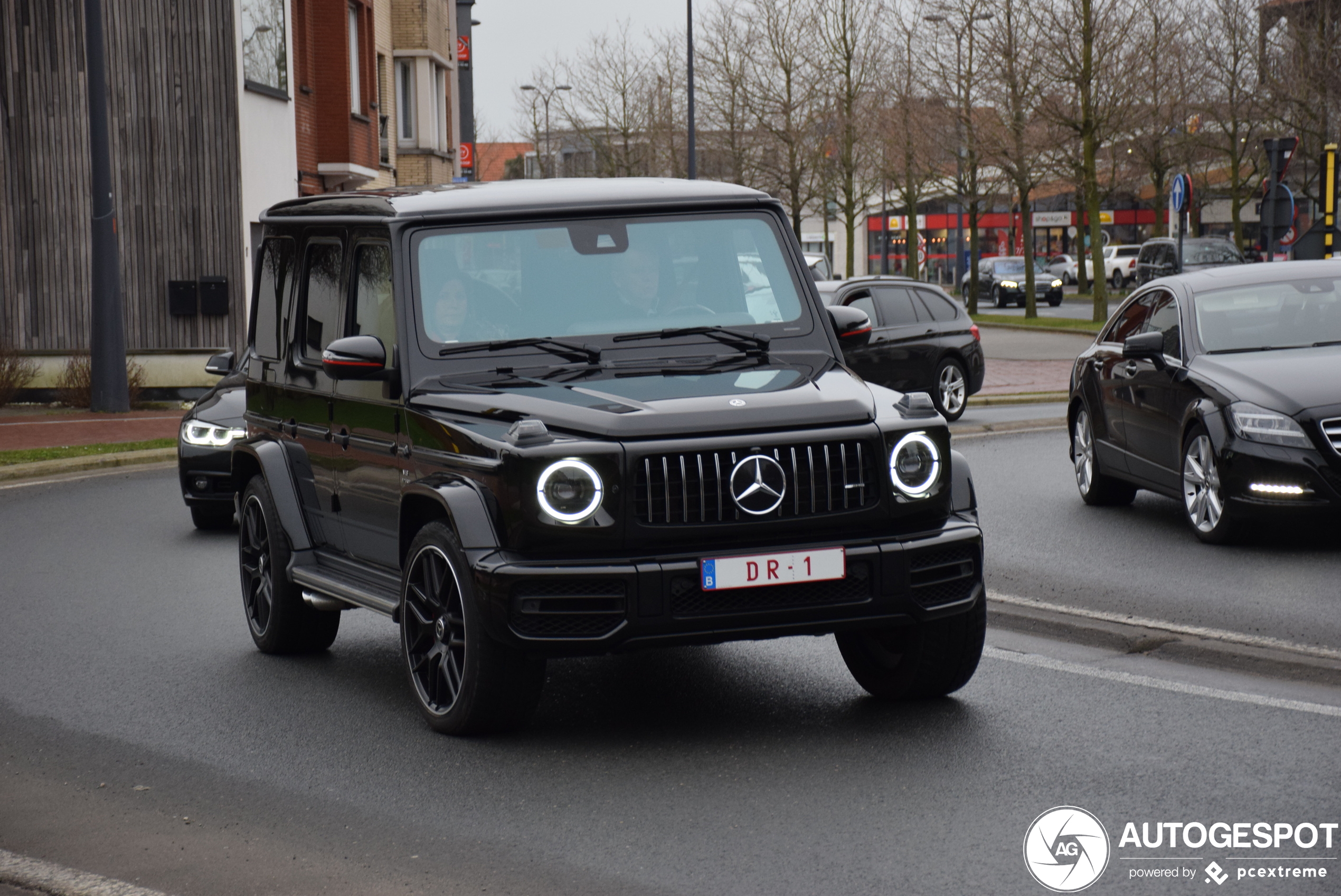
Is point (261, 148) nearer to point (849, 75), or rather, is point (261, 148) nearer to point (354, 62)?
point (354, 62)

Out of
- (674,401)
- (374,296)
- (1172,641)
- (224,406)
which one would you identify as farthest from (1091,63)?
(674,401)

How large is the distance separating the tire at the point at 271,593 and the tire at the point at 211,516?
14.4 ft

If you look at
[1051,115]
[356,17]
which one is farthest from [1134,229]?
[356,17]

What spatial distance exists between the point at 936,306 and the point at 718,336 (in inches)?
573

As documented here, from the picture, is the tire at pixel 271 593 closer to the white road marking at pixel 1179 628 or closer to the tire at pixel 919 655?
the tire at pixel 919 655

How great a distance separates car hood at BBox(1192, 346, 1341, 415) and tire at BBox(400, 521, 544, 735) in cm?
558

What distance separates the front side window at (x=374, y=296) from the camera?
6.82 metres

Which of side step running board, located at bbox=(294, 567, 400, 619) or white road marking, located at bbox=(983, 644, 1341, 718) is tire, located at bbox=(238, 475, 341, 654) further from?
white road marking, located at bbox=(983, 644, 1341, 718)

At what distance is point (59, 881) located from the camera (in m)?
4.79

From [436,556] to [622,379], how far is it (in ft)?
2.90

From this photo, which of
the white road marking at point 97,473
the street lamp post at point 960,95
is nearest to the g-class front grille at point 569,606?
the white road marking at point 97,473

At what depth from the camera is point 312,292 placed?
25.1ft

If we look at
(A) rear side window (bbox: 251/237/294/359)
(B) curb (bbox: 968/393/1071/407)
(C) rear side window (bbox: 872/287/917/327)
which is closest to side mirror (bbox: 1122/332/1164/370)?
(A) rear side window (bbox: 251/237/294/359)

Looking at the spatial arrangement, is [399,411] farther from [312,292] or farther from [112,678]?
[112,678]
